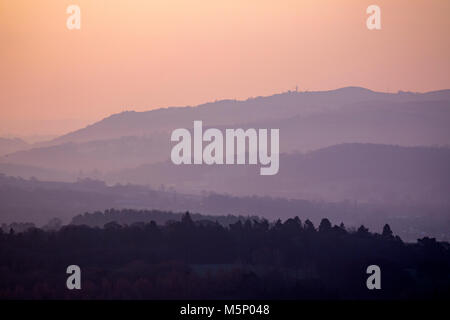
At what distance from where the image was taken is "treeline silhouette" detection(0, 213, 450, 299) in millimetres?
59000

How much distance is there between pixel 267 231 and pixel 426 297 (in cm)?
2010

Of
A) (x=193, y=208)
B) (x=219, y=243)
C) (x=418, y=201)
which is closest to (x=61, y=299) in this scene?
(x=219, y=243)

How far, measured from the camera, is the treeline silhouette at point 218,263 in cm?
5900

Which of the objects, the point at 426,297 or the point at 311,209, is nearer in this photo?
the point at 426,297

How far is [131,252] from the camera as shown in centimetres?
6894

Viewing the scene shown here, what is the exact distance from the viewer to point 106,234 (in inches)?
2896

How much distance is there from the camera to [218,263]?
65812 millimetres

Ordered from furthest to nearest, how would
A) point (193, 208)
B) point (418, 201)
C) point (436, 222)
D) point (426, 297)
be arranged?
point (418, 201)
point (436, 222)
point (193, 208)
point (426, 297)

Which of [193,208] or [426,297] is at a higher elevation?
[193,208]

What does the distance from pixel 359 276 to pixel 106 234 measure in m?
24.0
